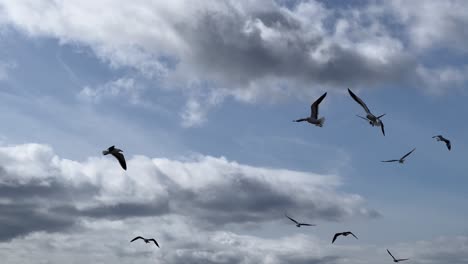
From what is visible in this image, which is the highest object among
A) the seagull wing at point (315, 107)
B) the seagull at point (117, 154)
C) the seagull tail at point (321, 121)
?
the seagull wing at point (315, 107)

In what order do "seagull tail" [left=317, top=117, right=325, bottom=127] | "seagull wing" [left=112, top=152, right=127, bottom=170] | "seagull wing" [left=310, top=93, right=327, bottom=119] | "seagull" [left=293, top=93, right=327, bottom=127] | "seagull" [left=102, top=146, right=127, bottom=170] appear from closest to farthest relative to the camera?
1. "seagull" [left=102, top=146, right=127, bottom=170]
2. "seagull wing" [left=112, top=152, right=127, bottom=170]
3. "seagull wing" [left=310, top=93, right=327, bottom=119]
4. "seagull" [left=293, top=93, right=327, bottom=127]
5. "seagull tail" [left=317, top=117, right=325, bottom=127]

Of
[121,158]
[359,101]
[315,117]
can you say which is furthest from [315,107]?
[121,158]

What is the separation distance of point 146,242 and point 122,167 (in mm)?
36005

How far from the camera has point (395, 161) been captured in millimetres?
116812

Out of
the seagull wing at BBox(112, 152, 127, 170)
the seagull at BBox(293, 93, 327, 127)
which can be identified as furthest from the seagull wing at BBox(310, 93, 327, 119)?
the seagull wing at BBox(112, 152, 127, 170)

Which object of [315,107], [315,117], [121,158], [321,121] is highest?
[315,107]

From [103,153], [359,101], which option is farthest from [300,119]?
[103,153]

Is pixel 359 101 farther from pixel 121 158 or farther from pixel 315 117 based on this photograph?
pixel 121 158

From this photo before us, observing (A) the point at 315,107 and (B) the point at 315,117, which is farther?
(B) the point at 315,117

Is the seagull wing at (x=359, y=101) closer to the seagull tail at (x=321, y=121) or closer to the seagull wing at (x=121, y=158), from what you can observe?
the seagull tail at (x=321, y=121)

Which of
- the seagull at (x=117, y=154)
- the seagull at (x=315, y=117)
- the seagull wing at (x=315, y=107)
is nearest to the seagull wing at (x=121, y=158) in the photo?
the seagull at (x=117, y=154)

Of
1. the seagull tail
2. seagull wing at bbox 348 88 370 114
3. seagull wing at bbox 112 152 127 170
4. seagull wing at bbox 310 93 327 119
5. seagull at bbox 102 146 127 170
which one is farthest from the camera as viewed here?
the seagull tail

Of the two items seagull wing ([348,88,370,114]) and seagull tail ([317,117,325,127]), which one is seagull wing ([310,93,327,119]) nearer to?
seagull tail ([317,117,325,127])

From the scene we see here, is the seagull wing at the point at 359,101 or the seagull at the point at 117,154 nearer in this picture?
the seagull at the point at 117,154
